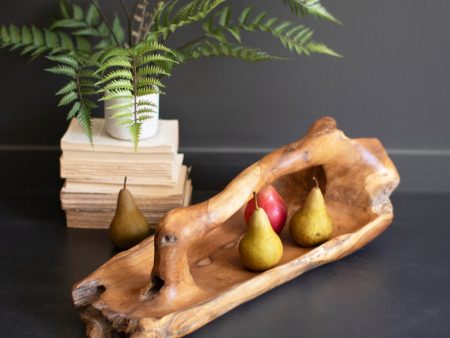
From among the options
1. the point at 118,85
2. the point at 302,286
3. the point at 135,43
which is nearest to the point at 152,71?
the point at 118,85

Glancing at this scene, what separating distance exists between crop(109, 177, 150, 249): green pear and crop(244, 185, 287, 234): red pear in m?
0.19

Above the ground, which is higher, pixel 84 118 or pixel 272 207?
pixel 84 118

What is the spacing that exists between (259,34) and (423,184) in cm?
50

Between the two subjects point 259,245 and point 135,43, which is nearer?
point 259,245

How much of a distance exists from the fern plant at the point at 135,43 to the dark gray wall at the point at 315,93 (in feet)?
0.20

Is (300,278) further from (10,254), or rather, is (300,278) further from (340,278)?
(10,254)

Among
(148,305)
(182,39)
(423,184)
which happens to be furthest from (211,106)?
(148,305)

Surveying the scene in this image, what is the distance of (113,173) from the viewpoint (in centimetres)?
141

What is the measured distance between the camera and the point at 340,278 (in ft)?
4.32

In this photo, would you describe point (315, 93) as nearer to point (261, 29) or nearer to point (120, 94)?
point (261, 29)

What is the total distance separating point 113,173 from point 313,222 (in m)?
0.39

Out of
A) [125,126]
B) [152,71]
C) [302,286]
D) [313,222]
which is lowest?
[302,286]

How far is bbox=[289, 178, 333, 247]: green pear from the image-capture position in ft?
4.28

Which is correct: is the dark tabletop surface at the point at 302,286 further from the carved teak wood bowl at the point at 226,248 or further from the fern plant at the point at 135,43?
the fern plant at the point at 135,43
